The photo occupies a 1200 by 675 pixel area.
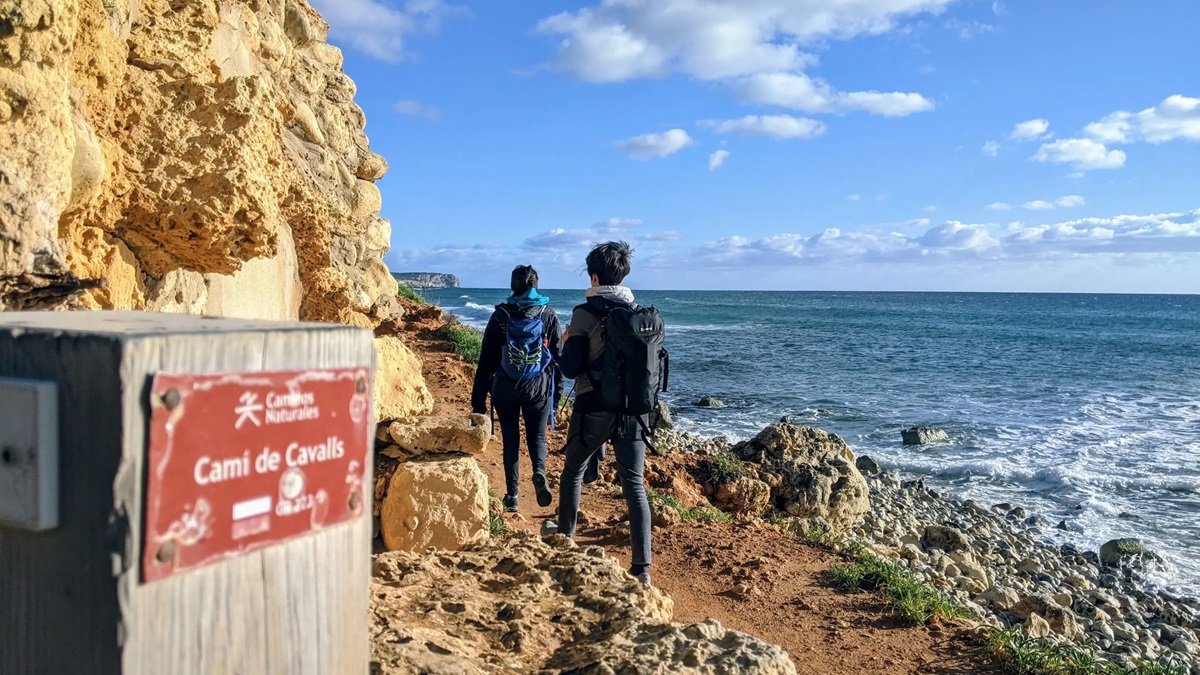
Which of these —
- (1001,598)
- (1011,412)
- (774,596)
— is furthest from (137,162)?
(1011,412)

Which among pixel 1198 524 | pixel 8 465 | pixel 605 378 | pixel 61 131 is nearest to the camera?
pixel 8 465

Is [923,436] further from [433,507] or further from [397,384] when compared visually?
[433,507]

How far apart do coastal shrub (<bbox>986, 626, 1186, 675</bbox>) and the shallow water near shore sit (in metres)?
5.30

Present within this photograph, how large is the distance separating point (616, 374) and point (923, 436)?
12348 millimetres

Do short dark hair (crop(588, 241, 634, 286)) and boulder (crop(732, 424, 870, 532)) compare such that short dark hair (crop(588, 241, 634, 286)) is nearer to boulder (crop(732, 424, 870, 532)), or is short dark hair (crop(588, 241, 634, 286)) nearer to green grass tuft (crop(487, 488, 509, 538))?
green grass tuft (crop(487, 488, 509, 538))

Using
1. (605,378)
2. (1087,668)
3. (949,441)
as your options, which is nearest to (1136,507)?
(949,441)

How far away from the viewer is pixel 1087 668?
4352 millimetres

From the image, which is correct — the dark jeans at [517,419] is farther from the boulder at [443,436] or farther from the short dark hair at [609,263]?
the short dark hair at [609,263]

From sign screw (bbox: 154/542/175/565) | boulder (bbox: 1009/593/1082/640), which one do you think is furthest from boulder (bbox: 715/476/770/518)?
sign screw (bbox: 154/542/175/565)

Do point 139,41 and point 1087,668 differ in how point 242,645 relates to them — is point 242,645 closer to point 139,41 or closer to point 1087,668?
point 139,41

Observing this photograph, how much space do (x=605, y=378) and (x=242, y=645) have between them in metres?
3.01

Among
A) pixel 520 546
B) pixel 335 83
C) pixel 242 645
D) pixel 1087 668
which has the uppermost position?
pixel 335 83

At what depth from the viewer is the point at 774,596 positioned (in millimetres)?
5160

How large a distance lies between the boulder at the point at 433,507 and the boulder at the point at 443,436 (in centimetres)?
16
